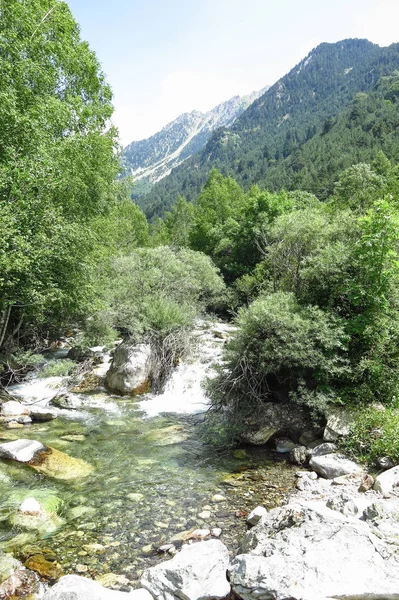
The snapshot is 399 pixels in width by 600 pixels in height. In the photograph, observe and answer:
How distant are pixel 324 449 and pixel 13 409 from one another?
32.2 feet

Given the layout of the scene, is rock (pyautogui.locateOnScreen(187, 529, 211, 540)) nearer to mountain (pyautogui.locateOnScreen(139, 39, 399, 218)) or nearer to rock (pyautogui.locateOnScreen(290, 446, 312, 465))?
rock (pyautogui.locateOnScreen(290, 446, 312, 465))

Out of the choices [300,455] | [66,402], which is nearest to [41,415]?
[66,402]

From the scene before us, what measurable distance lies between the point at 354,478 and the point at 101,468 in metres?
5.72

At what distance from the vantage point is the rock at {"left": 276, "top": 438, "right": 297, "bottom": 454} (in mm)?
9578

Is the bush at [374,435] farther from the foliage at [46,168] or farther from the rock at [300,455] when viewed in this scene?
the foliage at [46,168]

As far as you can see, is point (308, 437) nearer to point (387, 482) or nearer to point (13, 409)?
point (387, 482)

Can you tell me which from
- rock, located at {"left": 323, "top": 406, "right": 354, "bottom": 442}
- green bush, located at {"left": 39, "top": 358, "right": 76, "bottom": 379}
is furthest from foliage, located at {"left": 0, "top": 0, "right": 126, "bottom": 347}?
rock, located at {"left": 323, "top": 406, "right": 354, "bottom": 442}

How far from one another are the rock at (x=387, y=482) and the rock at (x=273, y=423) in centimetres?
297

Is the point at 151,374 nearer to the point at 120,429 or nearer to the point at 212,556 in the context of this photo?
the point at 120,429

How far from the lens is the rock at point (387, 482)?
6.59 meters

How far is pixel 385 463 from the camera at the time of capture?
25.0 feet

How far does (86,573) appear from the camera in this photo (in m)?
5.35

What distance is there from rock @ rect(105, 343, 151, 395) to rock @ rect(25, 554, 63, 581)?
9105 millimetres

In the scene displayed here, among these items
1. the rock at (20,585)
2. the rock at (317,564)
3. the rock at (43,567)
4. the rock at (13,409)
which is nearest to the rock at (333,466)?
the rock at (317,564)
